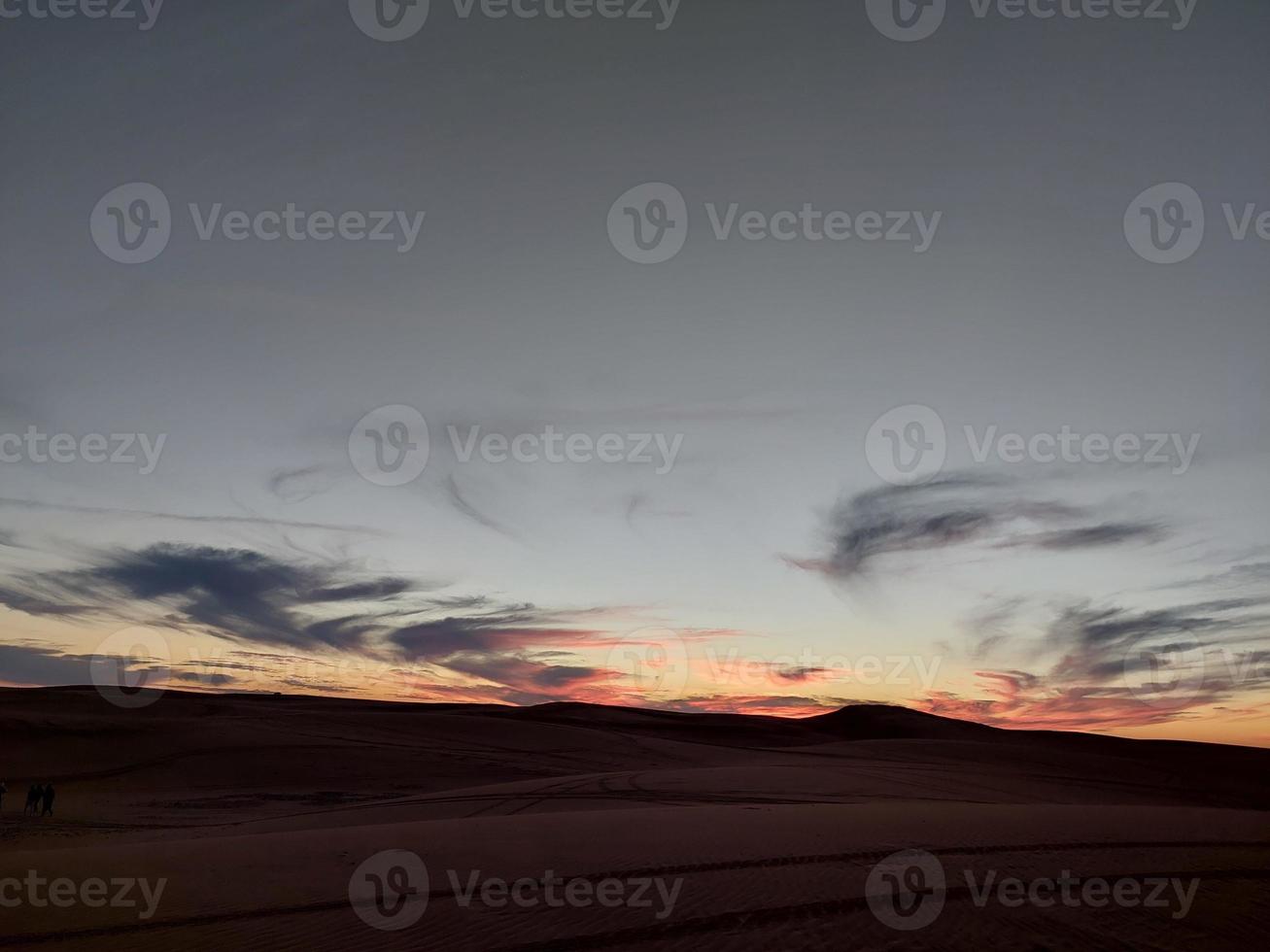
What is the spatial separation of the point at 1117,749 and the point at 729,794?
45.0m

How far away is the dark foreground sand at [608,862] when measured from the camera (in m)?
10.3

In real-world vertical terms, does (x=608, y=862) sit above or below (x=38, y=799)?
above

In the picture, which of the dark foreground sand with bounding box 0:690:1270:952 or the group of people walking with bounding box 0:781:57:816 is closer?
the dark foreground sand with bounding box 0:690:1270:952

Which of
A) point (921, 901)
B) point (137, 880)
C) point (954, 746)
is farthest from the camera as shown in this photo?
point (954, 746)

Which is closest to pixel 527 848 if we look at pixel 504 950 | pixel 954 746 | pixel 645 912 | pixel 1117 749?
pixel 645 912

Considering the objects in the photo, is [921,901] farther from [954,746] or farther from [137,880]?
[954,746]

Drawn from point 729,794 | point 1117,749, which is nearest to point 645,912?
point 729,794

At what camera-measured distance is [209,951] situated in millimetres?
9445

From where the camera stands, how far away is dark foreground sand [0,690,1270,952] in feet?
33.7

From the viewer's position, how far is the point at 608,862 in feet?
45.0

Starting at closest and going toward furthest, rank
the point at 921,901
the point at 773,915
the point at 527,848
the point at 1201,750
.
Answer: the point at 773,915 → the point at 921,901 → the point at 527,848 → the point at 1201,750

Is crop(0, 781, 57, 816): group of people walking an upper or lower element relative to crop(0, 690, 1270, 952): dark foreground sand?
lower

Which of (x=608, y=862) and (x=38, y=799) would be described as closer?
(x=608, y=862)

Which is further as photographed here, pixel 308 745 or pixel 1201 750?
pixel 1201 750
